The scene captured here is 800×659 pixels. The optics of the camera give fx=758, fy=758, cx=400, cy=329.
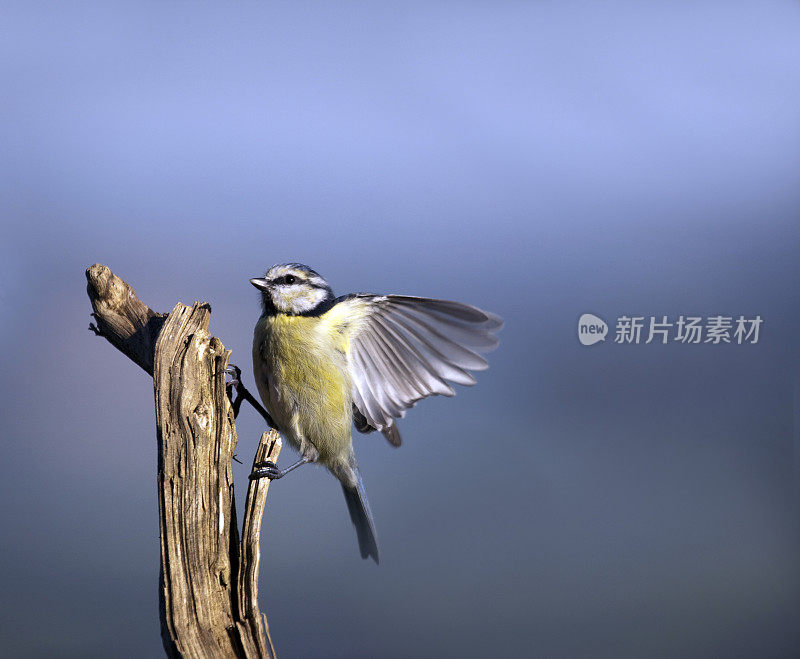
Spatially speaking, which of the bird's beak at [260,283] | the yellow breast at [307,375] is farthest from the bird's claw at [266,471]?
the bird's beak at [260,283]

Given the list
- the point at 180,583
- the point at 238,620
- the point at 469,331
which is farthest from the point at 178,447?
the point at 469,331

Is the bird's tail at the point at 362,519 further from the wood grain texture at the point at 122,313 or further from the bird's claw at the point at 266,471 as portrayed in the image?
the wood grain texture at the point at 122,313

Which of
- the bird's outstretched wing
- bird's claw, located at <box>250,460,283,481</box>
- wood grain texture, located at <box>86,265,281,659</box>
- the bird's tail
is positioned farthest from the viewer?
the bird's tail

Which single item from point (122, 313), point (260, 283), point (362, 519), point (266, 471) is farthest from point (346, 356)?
point (122, 313)

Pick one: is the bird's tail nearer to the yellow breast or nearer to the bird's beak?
the yellow breast

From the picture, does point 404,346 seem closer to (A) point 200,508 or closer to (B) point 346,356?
(B) point 346,356

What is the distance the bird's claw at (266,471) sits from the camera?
6.73 ft

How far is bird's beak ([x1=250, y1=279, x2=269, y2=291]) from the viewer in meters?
2.23

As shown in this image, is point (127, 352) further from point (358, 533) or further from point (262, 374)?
point (358, 533)

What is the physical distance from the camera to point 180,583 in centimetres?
194

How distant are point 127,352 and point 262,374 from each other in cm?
42

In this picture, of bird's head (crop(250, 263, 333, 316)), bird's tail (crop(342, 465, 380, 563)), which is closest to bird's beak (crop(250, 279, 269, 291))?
bird's head (crop(250, 263, 333, 316))

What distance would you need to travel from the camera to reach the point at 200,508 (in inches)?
77.5

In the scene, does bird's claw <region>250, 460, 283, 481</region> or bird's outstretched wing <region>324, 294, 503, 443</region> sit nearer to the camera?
bird's claw <region>250, 460, 283, 481</region>
